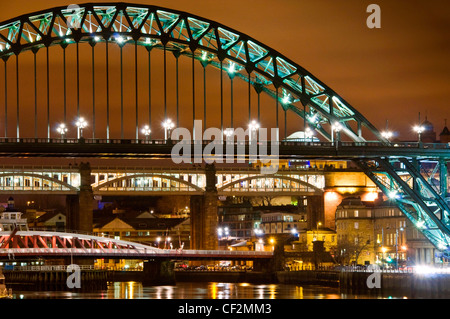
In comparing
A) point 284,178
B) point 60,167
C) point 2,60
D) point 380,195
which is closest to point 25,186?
point 60,167

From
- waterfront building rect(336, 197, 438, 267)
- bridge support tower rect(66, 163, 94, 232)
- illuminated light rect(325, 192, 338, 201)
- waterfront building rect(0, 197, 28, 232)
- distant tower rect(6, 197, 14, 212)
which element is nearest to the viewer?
waterfront building rect(336, 197, 438, 267)

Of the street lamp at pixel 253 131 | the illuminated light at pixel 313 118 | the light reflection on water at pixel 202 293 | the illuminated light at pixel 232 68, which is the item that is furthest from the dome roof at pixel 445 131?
the illuminated light at pixel 232 68

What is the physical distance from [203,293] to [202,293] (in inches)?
4.0

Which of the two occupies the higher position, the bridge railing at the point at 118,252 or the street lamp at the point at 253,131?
the street lamp at the point at 253,131

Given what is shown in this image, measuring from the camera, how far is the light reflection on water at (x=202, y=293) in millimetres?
95812

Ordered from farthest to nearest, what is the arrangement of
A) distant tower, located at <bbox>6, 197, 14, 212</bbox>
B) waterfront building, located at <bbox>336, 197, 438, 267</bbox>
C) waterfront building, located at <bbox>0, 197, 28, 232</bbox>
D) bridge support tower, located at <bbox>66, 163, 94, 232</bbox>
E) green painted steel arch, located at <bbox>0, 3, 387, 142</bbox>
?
1. bridge support tower, located at <bbox>66, 163, 94, 232</bbox>
2. distant tower, located at <bbox>6, 197, 14, 212</bbox>
3. waterfront building, located at <bbox>0, 197, 28, 232</bbox>
4. waterfront building, located at <bbox>336, 197, 438, 267</bbox>
5. green painted steel arch, located at <bbox>0, 3, 387, 142</bbox>

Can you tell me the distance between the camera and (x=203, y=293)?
103 metres

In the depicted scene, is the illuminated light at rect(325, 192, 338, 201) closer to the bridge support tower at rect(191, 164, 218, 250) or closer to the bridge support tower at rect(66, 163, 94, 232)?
the bridge support tower at rect(191, 164, 218, 250)

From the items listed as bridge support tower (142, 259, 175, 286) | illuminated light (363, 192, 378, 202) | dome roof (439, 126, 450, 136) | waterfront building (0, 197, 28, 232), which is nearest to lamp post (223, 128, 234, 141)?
bridge support tower (142, 259, 175, 286)

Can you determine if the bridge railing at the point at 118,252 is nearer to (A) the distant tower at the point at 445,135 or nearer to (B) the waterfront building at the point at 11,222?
(B) the waterfront building at the point at 11,222

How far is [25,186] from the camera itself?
152 meters

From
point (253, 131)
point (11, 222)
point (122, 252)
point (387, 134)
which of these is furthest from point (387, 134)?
point (11, 222)

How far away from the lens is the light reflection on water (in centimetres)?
9581

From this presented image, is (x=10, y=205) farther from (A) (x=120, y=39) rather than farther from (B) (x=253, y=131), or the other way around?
(A) (x=120, y=39)
